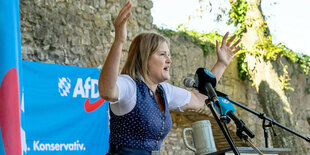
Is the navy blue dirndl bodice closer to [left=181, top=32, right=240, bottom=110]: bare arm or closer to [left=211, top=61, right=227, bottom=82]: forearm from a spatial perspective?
[left=181, top=32, right=240, bottom=110]: bare arm

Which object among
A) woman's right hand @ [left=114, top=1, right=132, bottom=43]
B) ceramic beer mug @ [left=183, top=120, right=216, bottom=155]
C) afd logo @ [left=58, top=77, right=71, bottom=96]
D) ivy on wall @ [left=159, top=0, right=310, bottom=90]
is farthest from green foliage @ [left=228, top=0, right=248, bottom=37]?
woman's right hand @ [left=114, top=1, right=132, bottom=43]

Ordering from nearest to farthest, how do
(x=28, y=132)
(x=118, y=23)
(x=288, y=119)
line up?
(x=118, y=23), (x=28, y=132), (x=288, y=119)

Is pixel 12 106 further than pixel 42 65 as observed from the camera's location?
No

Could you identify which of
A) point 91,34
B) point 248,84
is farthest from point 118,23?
point 248,84

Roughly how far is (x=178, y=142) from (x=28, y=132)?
3.16 meters

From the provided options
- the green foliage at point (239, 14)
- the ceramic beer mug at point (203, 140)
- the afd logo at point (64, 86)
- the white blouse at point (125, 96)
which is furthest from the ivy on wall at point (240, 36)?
the white blouse at point (125, 96)

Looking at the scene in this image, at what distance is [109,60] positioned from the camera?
1584 mm

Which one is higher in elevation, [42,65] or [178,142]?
[42,65]

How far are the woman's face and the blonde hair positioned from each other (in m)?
0.02

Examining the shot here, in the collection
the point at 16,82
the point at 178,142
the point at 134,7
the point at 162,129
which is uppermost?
the point at 134,7

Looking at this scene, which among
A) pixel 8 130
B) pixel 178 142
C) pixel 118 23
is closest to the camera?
pixel 8 130

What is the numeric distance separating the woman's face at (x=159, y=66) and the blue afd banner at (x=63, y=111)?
2.64 m

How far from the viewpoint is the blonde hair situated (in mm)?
1919

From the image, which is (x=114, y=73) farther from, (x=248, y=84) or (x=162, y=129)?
(x=248, y=84)
